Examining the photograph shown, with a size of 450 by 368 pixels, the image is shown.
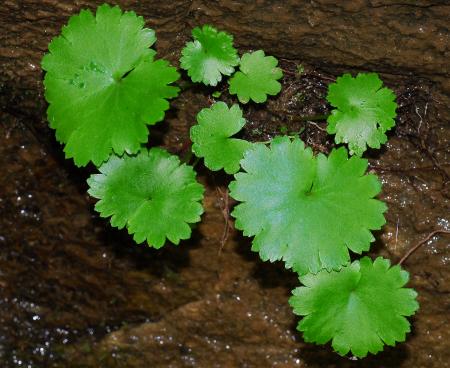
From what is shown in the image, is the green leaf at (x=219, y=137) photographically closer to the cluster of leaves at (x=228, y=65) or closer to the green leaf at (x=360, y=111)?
the cluster of leaves at (x=228, y=65)

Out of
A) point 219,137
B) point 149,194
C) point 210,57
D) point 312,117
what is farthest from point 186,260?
point 210,57

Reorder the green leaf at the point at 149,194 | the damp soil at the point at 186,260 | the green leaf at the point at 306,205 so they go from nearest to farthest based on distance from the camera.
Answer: the green leaf at the point at 306,205 < the green leaf at the point at 149,194 < the damp soil at the point at 186,260

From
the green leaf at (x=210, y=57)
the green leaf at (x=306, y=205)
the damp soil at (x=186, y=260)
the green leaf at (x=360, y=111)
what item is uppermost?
the green leaf at (x=210, y=57)

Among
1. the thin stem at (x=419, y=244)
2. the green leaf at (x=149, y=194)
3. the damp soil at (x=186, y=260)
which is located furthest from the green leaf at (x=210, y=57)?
the thin stem at (x=419, y=244)

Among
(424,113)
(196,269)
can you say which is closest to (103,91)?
(196,269)

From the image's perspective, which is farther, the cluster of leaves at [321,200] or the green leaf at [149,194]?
the green leaf at [149,194]

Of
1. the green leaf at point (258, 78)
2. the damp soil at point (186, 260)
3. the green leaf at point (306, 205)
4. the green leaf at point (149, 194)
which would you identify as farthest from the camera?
the damp soil at point (186, 260)
